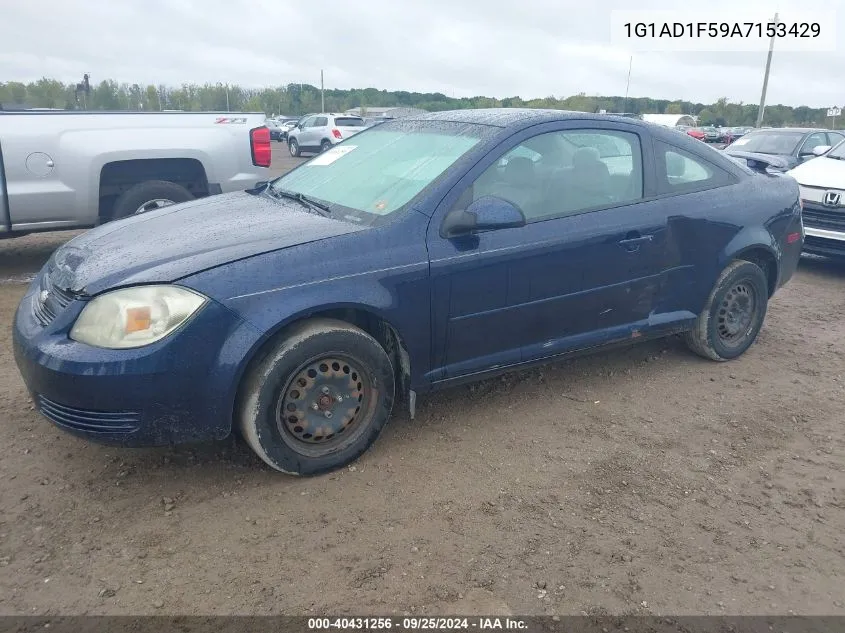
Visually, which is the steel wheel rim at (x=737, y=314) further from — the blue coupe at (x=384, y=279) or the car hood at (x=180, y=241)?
the car hood at (x=180, y=241)

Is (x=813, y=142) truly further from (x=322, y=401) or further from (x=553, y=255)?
(x=322, y=401)

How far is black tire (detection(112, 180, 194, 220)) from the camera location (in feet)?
20.6

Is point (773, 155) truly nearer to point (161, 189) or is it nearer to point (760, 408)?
point (760, 408)

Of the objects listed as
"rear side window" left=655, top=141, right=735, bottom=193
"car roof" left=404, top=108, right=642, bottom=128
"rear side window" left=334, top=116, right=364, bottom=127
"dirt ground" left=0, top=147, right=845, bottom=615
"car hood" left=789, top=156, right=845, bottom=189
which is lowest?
"dirt ground" left=0, top=147, right=845, bottom=615

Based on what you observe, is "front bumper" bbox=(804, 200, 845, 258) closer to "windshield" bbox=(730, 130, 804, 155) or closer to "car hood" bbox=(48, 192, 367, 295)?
"windshield" bbox=(730, 130, 804, 155)

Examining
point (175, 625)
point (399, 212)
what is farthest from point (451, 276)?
point (175, 625)

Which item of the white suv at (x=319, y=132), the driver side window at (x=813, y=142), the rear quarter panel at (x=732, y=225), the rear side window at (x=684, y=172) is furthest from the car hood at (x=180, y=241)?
the white suv at (x=319, y=132)

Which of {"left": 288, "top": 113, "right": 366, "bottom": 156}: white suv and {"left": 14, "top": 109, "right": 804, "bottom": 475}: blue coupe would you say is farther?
{"left": 288, "top": 113, "right": 366, "bottom": 156}: white suv

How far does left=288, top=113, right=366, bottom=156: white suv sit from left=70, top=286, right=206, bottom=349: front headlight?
78.4 feet

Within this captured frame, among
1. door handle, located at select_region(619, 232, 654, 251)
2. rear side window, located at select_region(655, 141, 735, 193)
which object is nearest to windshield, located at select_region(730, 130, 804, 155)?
rear side window, located at select_region(655, 141, 735, 193)

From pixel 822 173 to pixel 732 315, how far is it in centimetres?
410

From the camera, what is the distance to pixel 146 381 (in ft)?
8.84

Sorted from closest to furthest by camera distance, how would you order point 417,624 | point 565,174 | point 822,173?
point 417,624, point 565,174, point 822,173

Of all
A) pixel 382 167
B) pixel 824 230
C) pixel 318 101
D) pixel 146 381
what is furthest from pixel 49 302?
pixel 318 101
